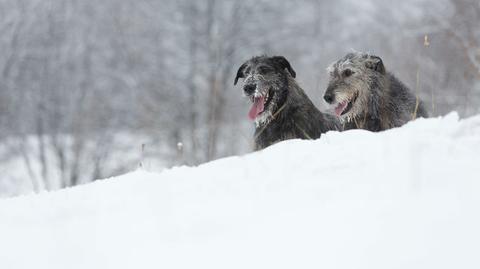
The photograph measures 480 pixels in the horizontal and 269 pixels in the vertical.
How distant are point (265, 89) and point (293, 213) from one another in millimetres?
3644

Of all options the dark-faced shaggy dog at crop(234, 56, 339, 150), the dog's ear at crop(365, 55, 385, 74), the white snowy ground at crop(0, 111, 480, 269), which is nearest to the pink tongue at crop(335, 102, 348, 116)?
the dark-faced shaggy dog at crop(234, 56, 339, 150)

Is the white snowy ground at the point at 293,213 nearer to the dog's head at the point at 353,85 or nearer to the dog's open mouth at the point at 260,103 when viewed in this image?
the dog's head at the point at 353,85

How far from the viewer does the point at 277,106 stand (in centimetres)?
620

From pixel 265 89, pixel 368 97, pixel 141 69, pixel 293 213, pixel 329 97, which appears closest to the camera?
pixel 293 213

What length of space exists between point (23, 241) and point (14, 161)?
66.4 feet

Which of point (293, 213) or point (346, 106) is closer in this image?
point (293, 213)

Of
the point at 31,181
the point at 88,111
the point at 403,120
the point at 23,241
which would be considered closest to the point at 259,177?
the point at 23,241

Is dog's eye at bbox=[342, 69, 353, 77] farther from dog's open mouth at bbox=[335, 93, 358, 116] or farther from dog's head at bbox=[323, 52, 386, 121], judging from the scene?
dog's open mouth at bbox=[335, 93, 358, 116]

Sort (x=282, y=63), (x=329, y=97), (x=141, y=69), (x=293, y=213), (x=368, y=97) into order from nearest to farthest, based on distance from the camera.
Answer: (x=293, y=213), (x=368, y=97), (x=329, y=97), (x=282, y=63), (x=141, y=69)

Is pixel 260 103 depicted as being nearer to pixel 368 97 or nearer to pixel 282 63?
pixel 282 63

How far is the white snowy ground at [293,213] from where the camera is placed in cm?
221

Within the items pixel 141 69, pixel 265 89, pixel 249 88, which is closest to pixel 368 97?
pixel 265 89

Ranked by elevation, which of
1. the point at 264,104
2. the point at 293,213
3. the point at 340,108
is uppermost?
the point at 264,104

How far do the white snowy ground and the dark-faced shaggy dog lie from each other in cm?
226
